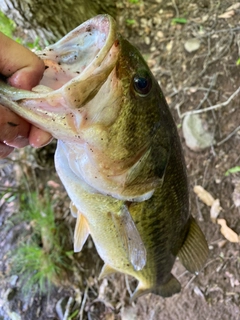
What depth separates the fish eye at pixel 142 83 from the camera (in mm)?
1150

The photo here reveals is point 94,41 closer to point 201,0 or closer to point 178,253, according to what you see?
point 178,253

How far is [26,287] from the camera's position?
9.68 ft

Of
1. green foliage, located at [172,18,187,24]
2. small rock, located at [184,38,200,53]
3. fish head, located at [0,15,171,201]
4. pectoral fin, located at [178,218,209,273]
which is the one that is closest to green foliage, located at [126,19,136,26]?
green foliage, located at [172,18,187,24]

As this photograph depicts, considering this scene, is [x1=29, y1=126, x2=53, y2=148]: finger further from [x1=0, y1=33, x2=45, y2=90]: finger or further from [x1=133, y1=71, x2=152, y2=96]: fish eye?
[x1=133, y1=71, x2=152, y2=96]: fish eye

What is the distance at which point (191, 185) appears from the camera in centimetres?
286

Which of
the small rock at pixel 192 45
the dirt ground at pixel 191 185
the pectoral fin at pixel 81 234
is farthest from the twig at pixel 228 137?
the pectoral fin at pixel 81 234

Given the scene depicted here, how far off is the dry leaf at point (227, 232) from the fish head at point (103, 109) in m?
1.43

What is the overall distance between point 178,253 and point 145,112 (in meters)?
0.85

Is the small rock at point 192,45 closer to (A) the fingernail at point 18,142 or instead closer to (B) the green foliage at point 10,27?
(B) the green foliage at point 10,27

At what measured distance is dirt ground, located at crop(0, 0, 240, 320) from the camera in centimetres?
262

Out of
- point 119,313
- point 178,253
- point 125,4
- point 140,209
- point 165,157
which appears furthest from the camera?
point 125,4

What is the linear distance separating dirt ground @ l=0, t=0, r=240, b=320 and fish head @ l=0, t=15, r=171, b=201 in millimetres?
1487

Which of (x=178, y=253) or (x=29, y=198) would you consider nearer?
(x=178, y=253)

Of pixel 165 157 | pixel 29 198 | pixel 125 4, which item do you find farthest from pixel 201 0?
pixel 165 157
